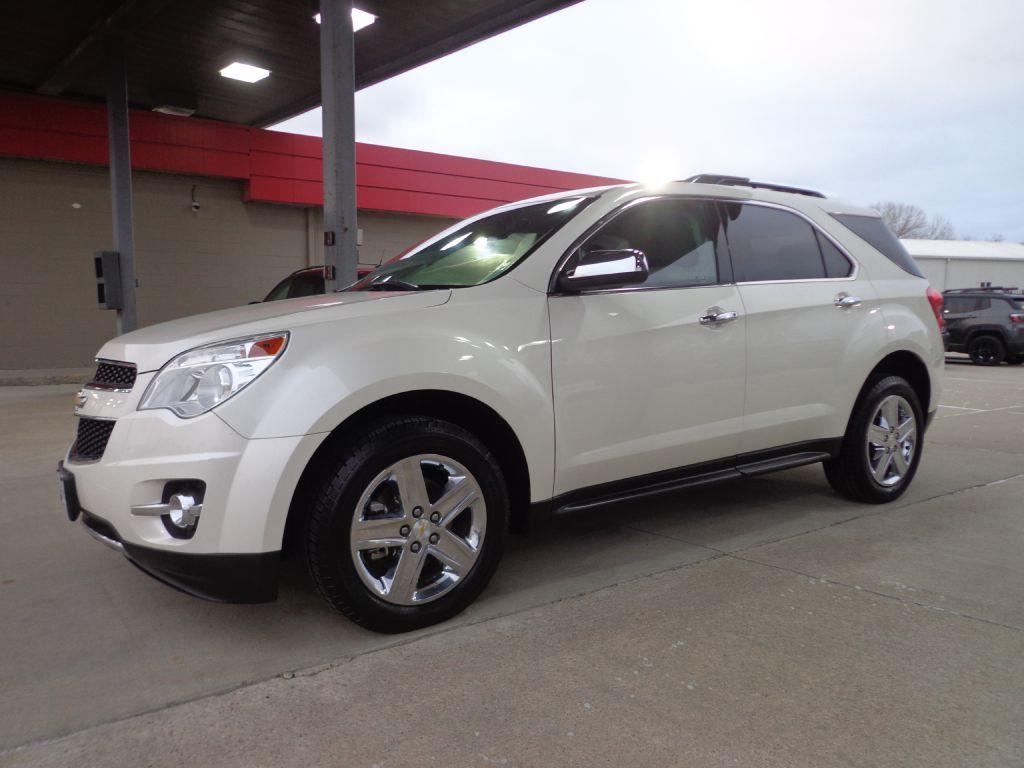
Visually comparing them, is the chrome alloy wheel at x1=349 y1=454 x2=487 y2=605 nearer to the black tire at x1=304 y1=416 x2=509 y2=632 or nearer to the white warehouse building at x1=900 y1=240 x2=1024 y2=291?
the black tire at x1=304 y1=416 x2=509 y2=632

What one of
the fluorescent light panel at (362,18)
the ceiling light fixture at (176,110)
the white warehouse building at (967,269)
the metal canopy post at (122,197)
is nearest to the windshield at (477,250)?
the fluorescent light panel at (362,18)

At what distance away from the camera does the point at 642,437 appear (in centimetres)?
337

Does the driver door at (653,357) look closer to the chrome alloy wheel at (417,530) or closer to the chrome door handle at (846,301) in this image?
the chrome alloy wheel at (417,530)

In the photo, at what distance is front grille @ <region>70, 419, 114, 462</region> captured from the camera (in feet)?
8.91

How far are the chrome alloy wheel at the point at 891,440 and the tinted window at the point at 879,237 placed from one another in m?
0.83

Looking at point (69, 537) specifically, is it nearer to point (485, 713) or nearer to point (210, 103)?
point (485, 713)

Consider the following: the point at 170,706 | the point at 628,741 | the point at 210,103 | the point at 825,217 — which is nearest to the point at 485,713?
the point at 628,741

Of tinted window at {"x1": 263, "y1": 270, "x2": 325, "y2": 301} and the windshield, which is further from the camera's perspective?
tinted window at {"x1": 263, "y1": 270, "x2": 325, "y2": 301}

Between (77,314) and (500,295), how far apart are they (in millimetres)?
12588

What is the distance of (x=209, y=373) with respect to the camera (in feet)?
8.34

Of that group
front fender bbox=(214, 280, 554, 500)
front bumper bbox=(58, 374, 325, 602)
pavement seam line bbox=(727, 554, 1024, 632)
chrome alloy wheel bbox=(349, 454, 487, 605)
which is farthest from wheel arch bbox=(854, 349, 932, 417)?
front bumper bbox=(58, 374, 325, 602)

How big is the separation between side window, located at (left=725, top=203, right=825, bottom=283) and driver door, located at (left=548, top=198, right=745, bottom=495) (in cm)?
12

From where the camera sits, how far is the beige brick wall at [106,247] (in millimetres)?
12484

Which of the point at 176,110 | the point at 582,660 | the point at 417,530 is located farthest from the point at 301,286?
the point at 582,660
